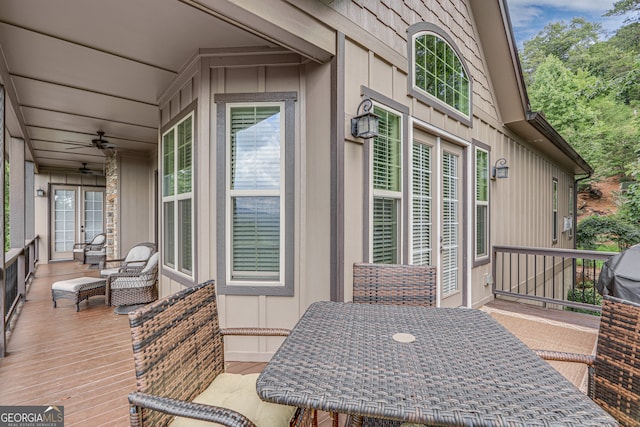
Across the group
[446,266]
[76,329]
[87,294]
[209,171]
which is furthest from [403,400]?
[87,294]

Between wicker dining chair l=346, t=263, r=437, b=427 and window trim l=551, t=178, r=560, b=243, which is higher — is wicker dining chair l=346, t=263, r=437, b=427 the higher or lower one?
the lower one

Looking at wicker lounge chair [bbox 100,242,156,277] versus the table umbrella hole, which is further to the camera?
wicker lounge chair [bbox 100,242,156,277]

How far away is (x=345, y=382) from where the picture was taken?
1027mm

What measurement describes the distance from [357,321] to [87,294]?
180 inches

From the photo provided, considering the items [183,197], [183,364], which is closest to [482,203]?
[183,197]

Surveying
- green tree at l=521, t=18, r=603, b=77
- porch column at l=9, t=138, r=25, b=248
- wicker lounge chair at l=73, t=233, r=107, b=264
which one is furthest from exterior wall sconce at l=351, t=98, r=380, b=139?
green tree at l=521, t=18, r=603, b=77

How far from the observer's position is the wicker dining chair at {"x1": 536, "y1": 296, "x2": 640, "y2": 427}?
1.23 m

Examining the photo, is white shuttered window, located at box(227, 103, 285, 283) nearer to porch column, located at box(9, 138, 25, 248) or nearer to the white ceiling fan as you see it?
the white ceiling fan

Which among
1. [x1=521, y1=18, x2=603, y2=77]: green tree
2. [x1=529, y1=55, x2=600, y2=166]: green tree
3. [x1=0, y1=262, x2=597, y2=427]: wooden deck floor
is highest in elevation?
[x1=521, y1=18, x2=603, y2=77]: green tree

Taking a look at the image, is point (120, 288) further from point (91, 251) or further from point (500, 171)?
point (500, 171)

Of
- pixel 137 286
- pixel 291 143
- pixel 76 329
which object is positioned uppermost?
pixel 291 143

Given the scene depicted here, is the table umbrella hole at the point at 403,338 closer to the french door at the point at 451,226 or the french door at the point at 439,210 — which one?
the french door at the point at 439,210

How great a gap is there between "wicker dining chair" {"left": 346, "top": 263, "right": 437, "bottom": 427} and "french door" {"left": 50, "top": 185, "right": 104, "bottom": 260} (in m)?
10.7

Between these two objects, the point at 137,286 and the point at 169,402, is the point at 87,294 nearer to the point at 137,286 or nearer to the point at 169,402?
the point at 137,286
